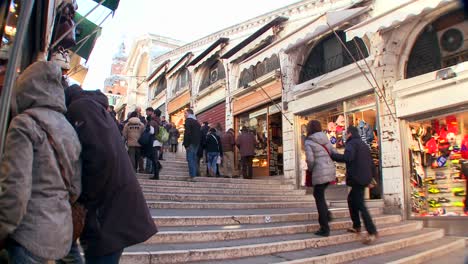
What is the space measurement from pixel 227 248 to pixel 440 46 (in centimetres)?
745

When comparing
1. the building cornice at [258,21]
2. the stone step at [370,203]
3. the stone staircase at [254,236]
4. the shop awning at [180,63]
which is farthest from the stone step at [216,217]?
the shop awning at [180,63]

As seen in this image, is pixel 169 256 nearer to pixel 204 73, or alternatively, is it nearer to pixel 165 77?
pixel 204 73

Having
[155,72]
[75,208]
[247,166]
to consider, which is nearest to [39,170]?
[75,208]

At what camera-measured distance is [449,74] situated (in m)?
7.84

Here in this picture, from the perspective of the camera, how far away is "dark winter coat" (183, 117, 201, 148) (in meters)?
9.10

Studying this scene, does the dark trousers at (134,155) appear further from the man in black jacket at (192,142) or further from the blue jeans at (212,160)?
the blue jeans at (212,160)

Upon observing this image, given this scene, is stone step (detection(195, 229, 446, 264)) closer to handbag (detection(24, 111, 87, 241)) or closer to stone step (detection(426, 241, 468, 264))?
stone step (detection(426, 241, 468, 264))

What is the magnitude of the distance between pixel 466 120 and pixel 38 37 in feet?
27.4

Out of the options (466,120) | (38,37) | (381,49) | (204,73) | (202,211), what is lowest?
(202,211)

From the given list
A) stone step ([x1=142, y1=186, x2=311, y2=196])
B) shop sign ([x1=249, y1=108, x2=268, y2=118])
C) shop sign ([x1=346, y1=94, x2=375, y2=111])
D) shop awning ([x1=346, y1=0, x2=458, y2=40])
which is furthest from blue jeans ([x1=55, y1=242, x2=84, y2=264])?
shop sign ([x1=249, y1=108, x2=268, y2=118])

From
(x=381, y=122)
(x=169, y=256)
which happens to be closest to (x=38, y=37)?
(x=169, y=256)

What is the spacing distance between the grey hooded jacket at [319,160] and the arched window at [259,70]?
7.51 metres

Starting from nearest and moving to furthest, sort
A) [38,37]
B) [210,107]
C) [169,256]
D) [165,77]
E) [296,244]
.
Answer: [169,256] → [38,37] → [296,244] → [210,107] → [165,77]

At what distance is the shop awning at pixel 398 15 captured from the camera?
704 centimetres
